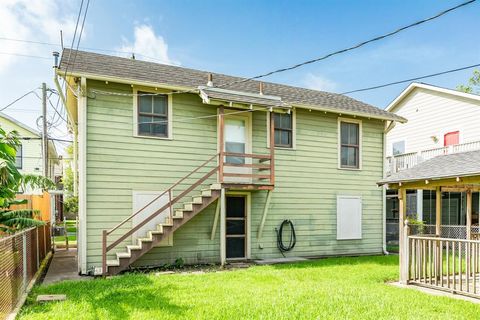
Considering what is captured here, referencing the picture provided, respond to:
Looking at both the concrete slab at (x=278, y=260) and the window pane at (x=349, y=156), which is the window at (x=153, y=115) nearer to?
the concrete slab at (x=278, y=260)

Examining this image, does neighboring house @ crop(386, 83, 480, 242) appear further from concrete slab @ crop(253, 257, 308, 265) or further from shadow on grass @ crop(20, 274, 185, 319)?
shadow on grass @ crop(20, 274, 185, 319)

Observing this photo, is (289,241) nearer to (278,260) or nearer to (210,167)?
(278,260)

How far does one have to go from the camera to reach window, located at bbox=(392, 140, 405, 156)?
67.5 ft

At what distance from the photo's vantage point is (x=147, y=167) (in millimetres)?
9922

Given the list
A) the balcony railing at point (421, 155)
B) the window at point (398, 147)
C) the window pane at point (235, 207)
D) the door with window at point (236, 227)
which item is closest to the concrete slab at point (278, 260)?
the door with window at point (236, 227)

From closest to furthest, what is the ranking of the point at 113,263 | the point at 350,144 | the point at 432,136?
the point at 113,263 < the point at 350,144 < the point at 432,136

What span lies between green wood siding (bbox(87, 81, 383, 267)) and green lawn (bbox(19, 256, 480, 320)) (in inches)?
72.8

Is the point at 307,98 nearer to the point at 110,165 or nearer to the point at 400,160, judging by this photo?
the point at 110,165

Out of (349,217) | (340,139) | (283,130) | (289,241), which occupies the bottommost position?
(289,241)

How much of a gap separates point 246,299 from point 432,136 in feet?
52.6

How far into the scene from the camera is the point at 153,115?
10.1m

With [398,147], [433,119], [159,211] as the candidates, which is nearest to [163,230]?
[159,211]

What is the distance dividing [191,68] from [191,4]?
2.84 meters

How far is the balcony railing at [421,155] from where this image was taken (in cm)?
1622
